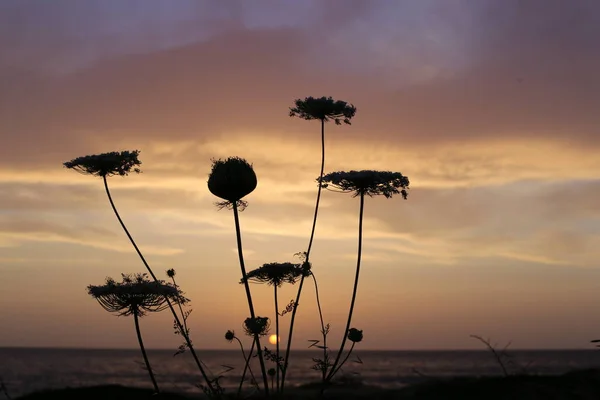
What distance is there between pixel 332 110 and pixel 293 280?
2.96 metres

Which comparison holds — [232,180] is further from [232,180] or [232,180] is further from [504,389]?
[504,389]

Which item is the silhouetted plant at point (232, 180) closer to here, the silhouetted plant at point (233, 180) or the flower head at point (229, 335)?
the silhouetted plant at point (233, 180)

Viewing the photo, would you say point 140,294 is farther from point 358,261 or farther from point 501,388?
point 501,388

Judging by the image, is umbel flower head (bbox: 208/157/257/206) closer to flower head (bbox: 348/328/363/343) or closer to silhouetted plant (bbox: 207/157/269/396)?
silhouetted plant (bbox: 207/157/269/396)

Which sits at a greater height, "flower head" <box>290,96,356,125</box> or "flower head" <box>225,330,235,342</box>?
"flower head" <box>290,96,356,125</box>

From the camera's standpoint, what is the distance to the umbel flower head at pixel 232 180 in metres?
9.74

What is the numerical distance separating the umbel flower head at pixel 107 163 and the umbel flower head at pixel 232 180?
165 centimetres

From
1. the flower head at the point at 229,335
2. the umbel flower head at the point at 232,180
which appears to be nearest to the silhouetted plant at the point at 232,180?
the umbel flower head at the point at 232,180

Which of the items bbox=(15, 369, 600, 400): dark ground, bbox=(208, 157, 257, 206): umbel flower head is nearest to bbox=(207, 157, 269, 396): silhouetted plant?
bbox=(208, 157, 257, 206): umbel flower head

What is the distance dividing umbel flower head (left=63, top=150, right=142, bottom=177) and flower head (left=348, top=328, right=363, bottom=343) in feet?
14.1

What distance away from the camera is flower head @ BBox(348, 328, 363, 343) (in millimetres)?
10898

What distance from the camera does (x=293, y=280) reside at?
37.5 ft

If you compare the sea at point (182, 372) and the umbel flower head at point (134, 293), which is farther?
the sea at point (182, 372)

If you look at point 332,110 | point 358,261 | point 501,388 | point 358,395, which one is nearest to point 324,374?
point 358,395
